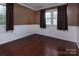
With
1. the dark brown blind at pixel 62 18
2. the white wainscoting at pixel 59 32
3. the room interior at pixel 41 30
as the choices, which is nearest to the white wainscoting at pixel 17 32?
the room interior at pixel 41 30

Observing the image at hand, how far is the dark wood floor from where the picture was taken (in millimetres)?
1196

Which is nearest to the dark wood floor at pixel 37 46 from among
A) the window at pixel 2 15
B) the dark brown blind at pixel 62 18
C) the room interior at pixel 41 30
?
the room interior at pixel 41 30

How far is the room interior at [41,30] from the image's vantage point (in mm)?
1186

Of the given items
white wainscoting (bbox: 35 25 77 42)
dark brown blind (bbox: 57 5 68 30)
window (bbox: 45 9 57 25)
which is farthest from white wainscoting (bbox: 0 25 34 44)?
dark brown blind (bbox: 57 5 68 30)

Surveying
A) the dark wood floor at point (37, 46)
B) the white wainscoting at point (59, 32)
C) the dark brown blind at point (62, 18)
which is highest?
the dark brown blind at point (62, 18)

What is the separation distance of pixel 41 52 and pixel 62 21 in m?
0.56

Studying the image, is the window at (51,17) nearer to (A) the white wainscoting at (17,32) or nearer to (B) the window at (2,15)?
(A) the white wainscoting at (17,32)

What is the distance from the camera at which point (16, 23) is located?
1.28 m

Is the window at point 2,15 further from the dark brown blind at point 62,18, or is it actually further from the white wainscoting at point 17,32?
the dark brown blind at point 62,18

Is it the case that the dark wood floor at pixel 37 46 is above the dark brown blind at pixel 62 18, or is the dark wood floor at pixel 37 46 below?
below

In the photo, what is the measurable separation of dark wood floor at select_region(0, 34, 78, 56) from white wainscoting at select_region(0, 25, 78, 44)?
0.06m

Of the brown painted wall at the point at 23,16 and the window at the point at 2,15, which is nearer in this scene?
the brown painted wall at the point at 23,16

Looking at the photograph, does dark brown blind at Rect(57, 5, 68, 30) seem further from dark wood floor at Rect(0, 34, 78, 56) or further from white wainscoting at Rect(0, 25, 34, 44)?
white wainscoting at Rect(0, 25, 34, 44)

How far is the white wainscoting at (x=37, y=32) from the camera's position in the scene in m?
1.27
